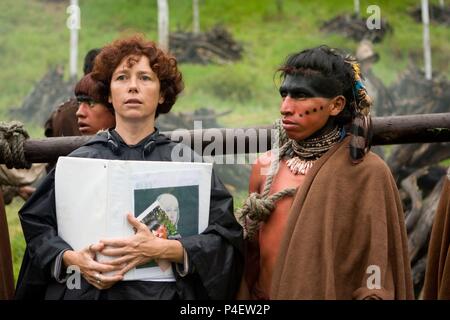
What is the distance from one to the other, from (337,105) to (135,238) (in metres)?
1.09

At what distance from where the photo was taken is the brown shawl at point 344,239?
156 inches

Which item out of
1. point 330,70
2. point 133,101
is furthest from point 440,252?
point 133,101

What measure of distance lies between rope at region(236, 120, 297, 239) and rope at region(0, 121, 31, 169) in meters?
1.18

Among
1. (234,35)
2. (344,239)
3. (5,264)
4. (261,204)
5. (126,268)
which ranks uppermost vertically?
(234,35)

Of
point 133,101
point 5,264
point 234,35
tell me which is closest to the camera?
point 133,101

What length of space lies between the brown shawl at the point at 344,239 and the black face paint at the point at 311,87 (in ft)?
1.01

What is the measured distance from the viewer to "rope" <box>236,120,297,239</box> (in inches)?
167

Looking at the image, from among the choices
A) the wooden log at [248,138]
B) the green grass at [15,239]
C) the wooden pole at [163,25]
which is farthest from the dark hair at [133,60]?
the wooden pole at [163,25]

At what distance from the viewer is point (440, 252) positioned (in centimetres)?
480

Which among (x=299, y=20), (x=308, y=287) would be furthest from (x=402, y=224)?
(x=299, y=20)

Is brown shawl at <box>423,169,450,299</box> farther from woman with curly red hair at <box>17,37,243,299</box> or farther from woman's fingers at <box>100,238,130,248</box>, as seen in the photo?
woman's fingers at <box>100,238,130,248</box>

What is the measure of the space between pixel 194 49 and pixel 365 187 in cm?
562

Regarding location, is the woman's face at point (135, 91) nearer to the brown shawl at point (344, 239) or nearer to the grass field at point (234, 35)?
the brown shawl at point (344, 239)

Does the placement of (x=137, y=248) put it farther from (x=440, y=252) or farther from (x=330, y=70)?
(x=440, y=252)
